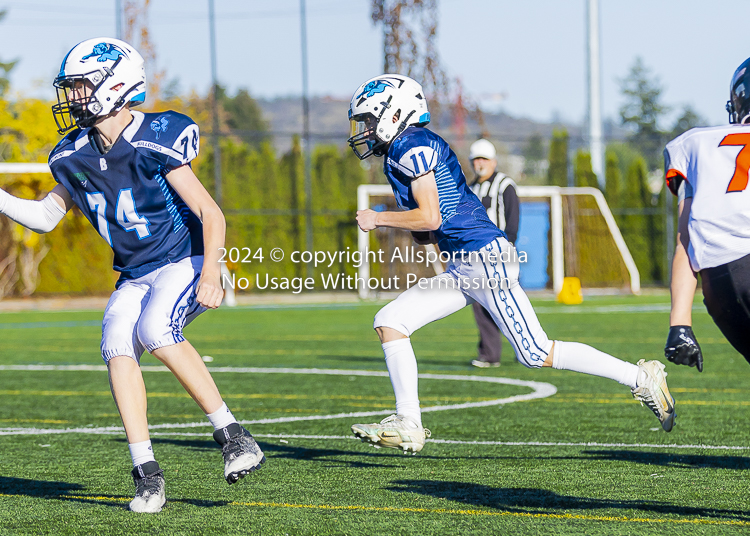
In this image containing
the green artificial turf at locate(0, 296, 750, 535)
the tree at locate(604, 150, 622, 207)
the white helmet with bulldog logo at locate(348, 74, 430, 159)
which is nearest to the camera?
the green artificial turf at locate(0, 296, 750, 535)

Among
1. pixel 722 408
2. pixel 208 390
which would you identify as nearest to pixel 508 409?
pixel 722 408

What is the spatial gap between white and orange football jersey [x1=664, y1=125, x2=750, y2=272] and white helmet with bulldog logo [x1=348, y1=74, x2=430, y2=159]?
2.10 metres

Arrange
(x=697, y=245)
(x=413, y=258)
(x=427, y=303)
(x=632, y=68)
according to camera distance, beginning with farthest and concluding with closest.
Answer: (x=632, y=68) < (x=413, y=258) < (x=427, y=303) < (x=697, y=245)

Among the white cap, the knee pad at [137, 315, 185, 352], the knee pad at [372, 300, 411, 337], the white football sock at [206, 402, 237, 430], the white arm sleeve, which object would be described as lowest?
the white football sock at [206, 402, 237, 430]

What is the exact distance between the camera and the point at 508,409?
7.03m

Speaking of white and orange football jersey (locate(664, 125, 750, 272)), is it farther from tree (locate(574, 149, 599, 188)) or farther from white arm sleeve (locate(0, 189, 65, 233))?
tree (locate(574, 149, 599, 188))

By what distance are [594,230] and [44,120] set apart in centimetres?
1420

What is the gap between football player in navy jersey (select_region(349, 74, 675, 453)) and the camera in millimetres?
4945

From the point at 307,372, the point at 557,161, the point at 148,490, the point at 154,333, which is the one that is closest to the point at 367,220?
the point at 154,333

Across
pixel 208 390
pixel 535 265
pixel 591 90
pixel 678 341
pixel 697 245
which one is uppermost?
pixel 591 90

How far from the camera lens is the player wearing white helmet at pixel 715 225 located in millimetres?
3211

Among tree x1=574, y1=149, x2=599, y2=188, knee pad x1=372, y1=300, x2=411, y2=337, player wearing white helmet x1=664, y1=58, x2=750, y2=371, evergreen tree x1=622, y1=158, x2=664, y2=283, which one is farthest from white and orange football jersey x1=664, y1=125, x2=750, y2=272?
tree x1=574, y1=149, x2=599, y2=188

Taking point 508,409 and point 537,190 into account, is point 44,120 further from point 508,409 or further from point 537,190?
point 508,409

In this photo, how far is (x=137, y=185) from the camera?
14.3 feet
